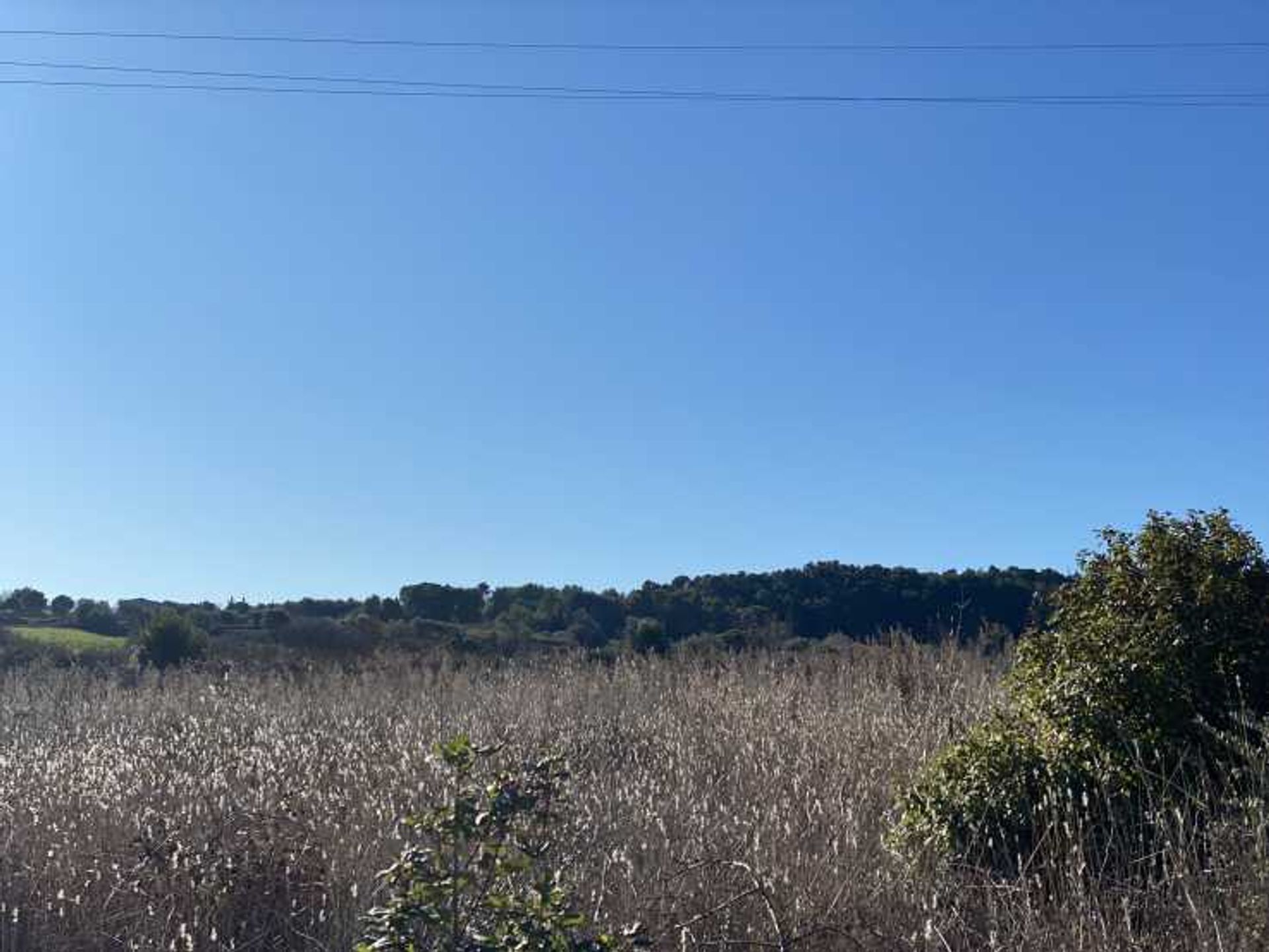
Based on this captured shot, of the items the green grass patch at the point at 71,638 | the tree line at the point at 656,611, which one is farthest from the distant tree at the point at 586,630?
the green grass patch at the point at 71,638

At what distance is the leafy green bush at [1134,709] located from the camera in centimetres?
587

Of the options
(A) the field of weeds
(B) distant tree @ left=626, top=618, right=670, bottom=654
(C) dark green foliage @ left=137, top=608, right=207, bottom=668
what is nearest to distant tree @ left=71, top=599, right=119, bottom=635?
(C) dark green foliage @ left=137, top=608, right=207, bottom=668

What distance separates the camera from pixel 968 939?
543cm

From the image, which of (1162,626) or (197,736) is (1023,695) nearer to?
(1162,626)

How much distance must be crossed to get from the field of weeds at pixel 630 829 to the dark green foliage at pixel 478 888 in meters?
1.22

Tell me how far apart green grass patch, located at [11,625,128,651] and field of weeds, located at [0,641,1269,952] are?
17.7m

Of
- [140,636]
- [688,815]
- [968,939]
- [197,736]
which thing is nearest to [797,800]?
[688,815]

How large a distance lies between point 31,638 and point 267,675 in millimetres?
15135

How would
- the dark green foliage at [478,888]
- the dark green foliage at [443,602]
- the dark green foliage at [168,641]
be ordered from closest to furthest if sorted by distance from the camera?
the dark green foliage at [478,888], the dark green foliage at [168,641], the dark green foliage at [443,602]

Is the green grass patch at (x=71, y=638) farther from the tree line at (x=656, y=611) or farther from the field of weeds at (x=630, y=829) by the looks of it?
the field of weeds at (x=630, y=829)

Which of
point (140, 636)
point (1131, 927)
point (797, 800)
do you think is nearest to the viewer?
point (1131, 927)

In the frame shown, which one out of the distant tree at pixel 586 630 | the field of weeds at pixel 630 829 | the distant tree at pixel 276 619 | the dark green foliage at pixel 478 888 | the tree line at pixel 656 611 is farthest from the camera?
the distant tree at pixel 276 619

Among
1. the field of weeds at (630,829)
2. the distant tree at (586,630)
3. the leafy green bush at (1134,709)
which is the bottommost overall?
the field of weeds at (630,829)

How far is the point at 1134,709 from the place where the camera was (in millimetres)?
5941
